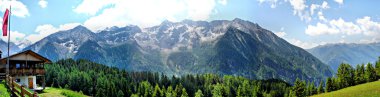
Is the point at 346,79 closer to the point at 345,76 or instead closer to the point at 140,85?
the point at 345,76

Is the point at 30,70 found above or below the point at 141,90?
above

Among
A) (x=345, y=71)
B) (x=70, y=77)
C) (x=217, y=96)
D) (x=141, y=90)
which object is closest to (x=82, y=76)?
(x=70, y=77)

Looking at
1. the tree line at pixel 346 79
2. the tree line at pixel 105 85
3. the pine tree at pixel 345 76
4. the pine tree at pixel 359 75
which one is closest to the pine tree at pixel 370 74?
the tree line at pixel 346 79

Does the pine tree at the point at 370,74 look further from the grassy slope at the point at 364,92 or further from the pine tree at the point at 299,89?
the grassy slope at the point at 364,92

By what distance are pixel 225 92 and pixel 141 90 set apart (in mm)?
48799

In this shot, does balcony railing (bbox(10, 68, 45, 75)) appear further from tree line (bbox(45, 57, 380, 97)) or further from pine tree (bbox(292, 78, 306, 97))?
pine tree (bbox(292, 78, 306, 97))

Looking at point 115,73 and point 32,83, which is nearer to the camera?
point 32,83

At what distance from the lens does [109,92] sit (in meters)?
149

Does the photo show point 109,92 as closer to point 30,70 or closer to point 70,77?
point 70,77

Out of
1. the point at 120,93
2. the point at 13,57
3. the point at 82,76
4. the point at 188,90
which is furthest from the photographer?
the point at 188,90

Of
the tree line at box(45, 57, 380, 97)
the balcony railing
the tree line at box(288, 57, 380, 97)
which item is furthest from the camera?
the tree line at box(288, 57, 380, 97)

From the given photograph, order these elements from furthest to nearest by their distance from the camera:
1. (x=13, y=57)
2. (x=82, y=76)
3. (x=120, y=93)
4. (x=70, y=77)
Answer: (x=120, y=93) → (x=82, y=76) → (x=70, y=77) → (x=13, y=57)

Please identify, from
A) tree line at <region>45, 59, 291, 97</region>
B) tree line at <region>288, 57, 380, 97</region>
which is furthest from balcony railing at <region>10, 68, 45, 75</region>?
tree line at <region>288, 57, 380, 97</region>

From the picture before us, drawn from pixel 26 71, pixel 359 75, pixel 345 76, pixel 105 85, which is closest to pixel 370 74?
pixel 359 75
